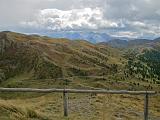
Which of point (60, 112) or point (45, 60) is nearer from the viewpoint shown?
point (60, 112)

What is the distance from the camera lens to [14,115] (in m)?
13.2

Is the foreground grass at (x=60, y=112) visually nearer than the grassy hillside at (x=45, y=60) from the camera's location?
Yes

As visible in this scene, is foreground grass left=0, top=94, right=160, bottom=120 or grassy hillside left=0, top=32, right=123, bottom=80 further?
grassy hillside left=0, top=32, right=123, bottom=80

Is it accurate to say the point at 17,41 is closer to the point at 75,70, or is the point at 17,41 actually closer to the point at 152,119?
the point at 75,70

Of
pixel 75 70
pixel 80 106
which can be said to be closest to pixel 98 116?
pixel 80 106

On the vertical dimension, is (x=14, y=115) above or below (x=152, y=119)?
above

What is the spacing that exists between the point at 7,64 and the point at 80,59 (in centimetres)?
3108

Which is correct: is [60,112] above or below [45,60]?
above

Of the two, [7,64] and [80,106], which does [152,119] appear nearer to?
[80,106]

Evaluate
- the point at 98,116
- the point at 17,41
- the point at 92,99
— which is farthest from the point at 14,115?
the point at 17,41

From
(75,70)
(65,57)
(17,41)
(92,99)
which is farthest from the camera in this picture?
(17,41)

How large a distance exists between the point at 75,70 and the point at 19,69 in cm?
2426

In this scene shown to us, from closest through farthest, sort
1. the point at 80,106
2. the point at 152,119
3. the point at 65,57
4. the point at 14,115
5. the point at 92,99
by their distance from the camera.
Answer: the point at 14,115
the point at 152,119
the point at 80,106
the point at 92,99
the point at 65,57

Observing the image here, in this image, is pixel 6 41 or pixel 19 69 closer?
pixel 19 69
